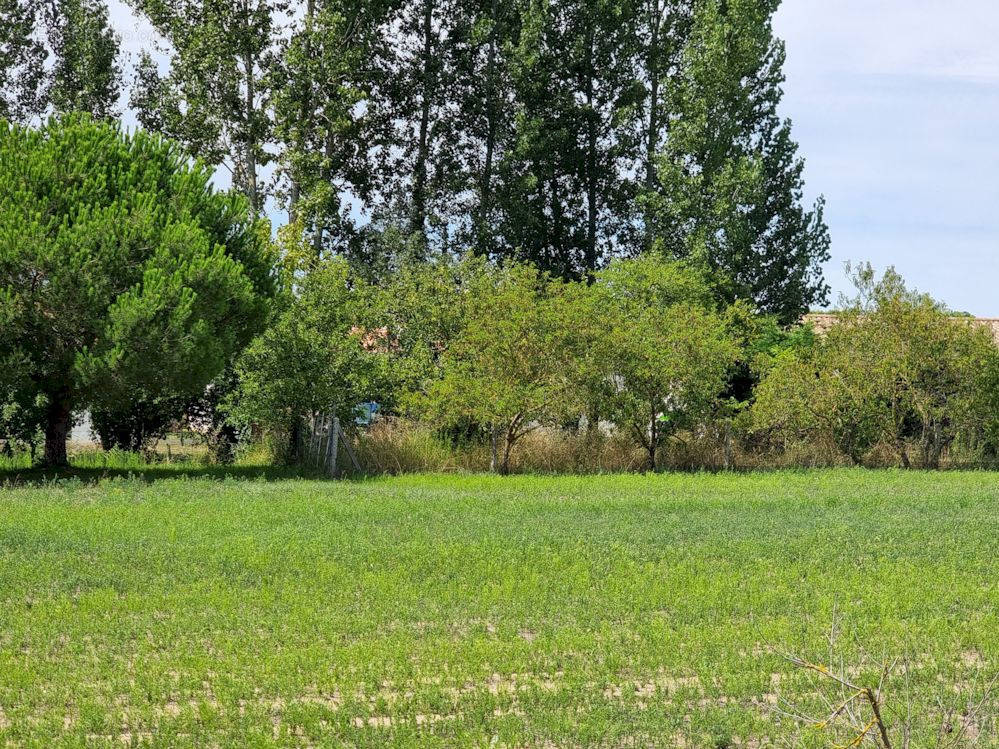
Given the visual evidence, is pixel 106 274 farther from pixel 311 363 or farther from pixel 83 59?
pixel 83 59

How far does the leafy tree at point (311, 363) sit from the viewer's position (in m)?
25.2

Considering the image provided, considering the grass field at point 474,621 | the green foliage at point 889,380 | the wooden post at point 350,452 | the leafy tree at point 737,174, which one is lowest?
the grass field at point 474,621

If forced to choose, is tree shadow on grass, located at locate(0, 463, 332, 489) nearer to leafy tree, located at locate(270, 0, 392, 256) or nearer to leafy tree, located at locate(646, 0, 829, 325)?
leafy tree, located at locate(270, 0, 392, 256)

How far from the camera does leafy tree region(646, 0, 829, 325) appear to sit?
32.3m

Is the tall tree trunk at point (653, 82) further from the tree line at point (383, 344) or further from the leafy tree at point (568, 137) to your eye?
the tree line at point (383, 344)

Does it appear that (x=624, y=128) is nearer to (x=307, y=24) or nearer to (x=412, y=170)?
(x=412, y=170)

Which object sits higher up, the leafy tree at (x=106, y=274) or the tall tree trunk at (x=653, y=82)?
the tall tree trunk at (x=653, y=82)

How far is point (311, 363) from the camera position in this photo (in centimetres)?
2520

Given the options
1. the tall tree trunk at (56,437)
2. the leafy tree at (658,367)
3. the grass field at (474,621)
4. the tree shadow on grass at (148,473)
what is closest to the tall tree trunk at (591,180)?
the leafy tree at (658,367)

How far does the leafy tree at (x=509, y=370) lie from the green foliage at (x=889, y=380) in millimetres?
5805

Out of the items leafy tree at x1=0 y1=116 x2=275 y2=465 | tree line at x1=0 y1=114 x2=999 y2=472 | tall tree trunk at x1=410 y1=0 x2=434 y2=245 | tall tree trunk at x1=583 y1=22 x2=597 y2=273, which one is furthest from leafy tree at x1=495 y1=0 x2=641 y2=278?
leafy tree at x1=0 y1=116 x2=275 y2=465

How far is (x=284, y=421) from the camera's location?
2619 cm

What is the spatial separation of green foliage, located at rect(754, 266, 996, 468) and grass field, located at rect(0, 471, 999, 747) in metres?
10.9

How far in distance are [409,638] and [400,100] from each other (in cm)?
3030
